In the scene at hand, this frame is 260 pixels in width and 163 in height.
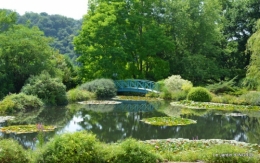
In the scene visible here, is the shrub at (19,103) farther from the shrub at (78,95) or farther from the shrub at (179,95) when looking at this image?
the shrub at (179,95)

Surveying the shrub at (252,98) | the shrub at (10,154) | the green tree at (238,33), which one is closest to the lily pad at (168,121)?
the shrub at (252,98)

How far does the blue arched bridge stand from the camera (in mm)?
27297

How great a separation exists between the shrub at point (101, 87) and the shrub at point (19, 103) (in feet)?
20.9

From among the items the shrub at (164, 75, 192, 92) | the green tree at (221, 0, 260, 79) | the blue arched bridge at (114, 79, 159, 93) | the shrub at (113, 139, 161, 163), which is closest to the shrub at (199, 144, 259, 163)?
the shrub at (113, 139, 161, 163)

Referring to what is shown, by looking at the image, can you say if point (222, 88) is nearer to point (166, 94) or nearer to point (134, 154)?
point (166, 94)

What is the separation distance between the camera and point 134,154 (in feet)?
21.7

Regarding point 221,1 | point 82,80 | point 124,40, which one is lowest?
point 82,80

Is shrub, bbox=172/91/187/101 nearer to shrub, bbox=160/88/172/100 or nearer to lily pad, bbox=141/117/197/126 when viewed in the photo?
shrub, bbox=160/88/172/100

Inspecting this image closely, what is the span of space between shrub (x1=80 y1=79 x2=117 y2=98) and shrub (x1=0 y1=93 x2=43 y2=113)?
250 inches

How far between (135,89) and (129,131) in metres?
14.4

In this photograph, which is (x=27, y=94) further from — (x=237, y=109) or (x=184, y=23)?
(x=184, y=23)

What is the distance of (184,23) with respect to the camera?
3131 centimetres

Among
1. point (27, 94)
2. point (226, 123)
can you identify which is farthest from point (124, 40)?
point (226, 123)

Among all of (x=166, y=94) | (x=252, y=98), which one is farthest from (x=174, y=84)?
(x=252, y=98)
